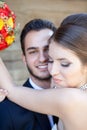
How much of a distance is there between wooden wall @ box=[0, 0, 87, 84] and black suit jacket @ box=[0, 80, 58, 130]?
2750mm

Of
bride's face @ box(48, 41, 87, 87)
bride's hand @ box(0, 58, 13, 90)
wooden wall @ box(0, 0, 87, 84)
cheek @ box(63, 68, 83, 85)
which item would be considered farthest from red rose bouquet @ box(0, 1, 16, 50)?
wooden wall @ box(0, 0, 87, 84)

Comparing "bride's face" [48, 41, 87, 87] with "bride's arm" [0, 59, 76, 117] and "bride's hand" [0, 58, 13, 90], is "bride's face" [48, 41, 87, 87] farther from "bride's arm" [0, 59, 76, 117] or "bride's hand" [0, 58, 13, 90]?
"bride's hand" [0, 58, 13, 90]

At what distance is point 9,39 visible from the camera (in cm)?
195

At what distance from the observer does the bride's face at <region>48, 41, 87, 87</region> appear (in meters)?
1.74

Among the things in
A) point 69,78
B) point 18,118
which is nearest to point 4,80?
point 18,118

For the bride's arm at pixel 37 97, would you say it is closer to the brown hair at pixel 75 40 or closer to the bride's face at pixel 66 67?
the bride's face at pixel 66 67

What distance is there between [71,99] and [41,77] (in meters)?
0.50

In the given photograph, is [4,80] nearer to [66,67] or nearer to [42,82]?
[42,82]

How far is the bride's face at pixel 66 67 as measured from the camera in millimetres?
1737

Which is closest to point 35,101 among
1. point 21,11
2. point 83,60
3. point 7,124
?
point 7,124

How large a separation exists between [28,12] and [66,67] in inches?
125

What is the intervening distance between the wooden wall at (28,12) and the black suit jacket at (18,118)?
2.75 meters

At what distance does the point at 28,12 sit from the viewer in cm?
484

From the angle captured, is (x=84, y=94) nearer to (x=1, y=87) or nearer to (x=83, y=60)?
(x=83, y=60)
